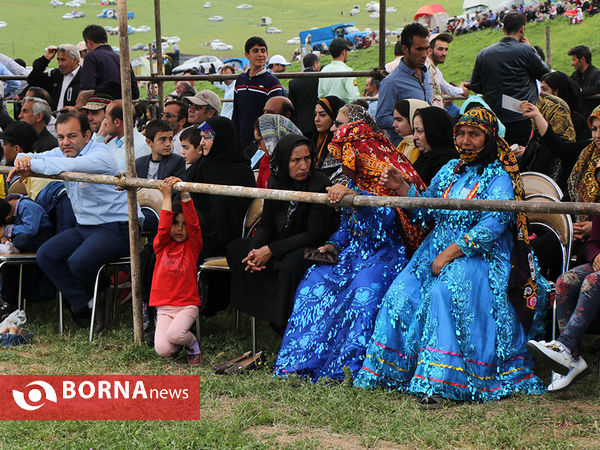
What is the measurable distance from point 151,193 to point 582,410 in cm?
366

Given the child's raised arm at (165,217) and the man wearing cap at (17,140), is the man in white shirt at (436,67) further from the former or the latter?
the man wearing cap at (17,140)

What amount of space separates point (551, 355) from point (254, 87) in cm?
461

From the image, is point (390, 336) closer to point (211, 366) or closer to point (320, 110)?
point (211, 366)

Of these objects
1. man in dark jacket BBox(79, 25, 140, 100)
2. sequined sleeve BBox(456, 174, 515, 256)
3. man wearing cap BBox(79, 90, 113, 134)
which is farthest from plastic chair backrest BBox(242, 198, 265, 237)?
man in dark jacket BBox(79, 25, 140, 100)

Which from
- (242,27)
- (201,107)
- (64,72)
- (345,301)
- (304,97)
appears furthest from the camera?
(242,27)

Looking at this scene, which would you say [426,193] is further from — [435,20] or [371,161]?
[435,20]

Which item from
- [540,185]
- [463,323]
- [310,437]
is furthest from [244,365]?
[540,185]

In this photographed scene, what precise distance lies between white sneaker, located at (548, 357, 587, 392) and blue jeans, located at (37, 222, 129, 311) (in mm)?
3292

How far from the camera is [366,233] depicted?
16.5 feet

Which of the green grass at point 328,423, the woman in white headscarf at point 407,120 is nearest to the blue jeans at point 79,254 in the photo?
the green grass at point 328,423

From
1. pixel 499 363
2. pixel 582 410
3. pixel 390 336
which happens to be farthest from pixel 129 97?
pixel 582 410

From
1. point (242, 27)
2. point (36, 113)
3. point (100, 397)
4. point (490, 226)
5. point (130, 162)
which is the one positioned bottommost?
point (100, 397)

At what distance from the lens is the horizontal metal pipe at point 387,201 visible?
12.3 feet

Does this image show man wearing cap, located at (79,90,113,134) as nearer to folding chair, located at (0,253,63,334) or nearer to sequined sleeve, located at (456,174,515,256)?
folding chair, located at (0,253,63,334)
